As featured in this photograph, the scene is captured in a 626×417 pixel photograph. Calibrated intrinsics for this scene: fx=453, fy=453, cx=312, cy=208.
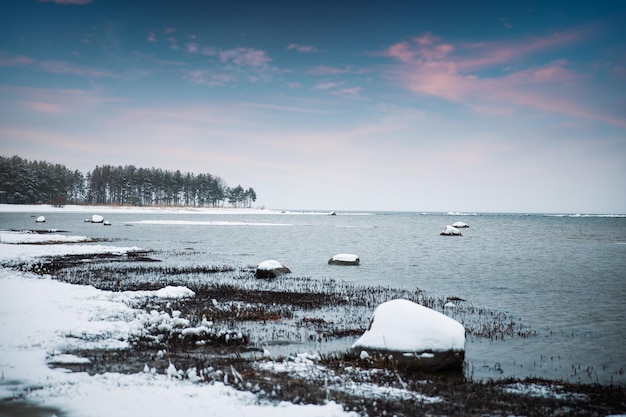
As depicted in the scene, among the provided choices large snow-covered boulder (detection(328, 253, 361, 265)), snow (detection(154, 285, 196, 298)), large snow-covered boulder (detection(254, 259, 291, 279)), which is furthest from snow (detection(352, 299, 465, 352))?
large snow-covered boulder (detection(328, 253, 361, 265))

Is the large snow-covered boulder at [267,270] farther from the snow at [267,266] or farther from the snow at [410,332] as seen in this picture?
the snow at [410,332]

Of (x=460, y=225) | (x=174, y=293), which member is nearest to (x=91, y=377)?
(x=174, y=293)

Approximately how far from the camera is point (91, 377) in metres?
9.06

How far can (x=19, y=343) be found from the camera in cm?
1127

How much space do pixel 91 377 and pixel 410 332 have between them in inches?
284

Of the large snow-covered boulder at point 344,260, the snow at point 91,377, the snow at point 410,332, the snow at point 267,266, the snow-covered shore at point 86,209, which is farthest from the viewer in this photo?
the snow-covered shore at point 86,209

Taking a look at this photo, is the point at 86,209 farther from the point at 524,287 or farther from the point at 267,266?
the point at 524,287

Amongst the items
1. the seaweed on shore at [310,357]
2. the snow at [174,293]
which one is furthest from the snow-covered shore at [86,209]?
the snow at [174,293]

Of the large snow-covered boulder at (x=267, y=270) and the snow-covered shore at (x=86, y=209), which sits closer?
the large snow-covered boulder at (x=267, y=270)

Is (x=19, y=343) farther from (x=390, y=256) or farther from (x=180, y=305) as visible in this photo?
(x=390, y=256)

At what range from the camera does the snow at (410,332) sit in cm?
1094

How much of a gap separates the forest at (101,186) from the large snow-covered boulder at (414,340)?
14975 centimetres

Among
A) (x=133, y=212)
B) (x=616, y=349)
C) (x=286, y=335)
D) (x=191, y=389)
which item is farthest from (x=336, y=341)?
(x=133, y=212)

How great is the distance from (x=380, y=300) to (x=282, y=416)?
13.2 meters
